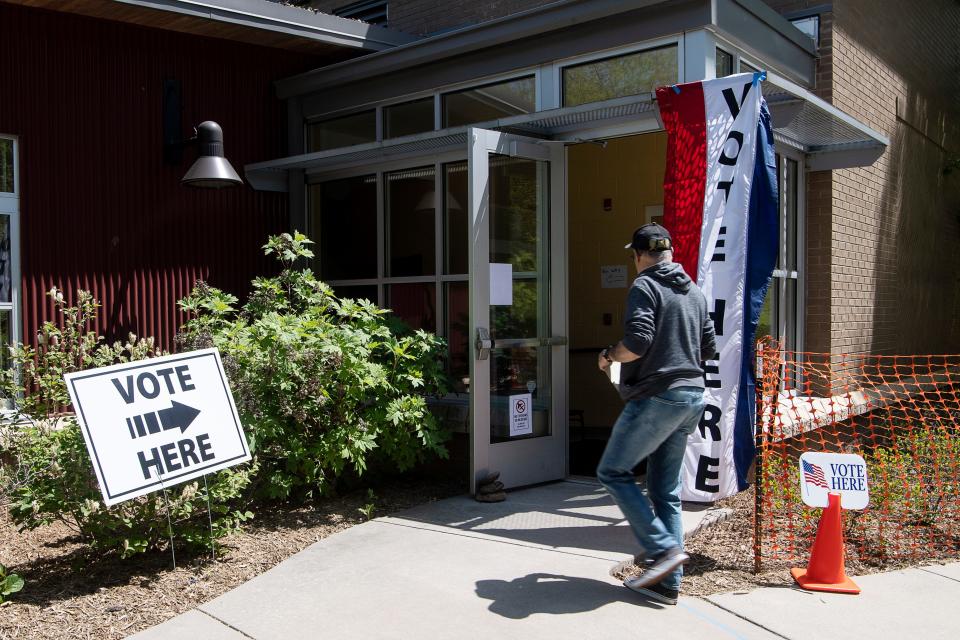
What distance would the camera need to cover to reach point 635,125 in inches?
258

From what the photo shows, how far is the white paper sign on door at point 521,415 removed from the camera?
654 centimetres

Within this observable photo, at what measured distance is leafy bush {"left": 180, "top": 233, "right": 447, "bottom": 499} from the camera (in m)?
5.73

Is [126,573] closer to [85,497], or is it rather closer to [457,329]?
[85,497]

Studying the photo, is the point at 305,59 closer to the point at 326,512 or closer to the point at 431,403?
the point at 431,403

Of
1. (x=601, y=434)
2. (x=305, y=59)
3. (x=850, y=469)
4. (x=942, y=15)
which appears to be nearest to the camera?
(x=850, y=469)

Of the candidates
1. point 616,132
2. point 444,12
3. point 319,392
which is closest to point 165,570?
point 319,392

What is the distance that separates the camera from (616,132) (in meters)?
6.67

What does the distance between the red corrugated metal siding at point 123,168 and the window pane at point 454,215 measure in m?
2.09

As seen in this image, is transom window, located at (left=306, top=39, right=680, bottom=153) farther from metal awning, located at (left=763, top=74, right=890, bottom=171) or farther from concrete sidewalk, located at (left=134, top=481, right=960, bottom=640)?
concrete sidewalk, located at (left=134, top=481, right=960, bottom=640)

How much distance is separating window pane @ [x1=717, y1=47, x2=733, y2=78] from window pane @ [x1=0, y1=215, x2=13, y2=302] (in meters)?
5.71

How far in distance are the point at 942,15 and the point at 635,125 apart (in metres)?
7.35

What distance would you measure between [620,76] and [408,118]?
236 centimetres

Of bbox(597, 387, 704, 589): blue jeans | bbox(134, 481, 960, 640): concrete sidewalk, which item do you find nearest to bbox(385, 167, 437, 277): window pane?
bbox(134, 481, 960, 640): concrete sidewalk

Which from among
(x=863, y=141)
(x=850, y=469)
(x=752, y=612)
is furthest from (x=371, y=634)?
(x=863, y=141)
